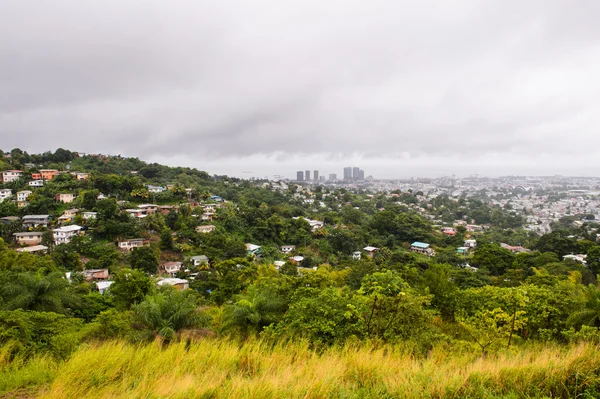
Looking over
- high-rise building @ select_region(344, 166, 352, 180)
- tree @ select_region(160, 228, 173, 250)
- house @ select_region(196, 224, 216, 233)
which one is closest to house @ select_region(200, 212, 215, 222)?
house @ select_region(196, 224, 216, 233)

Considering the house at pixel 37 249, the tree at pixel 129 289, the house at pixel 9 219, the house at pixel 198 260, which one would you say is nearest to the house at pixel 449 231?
the house at pixel 198 260

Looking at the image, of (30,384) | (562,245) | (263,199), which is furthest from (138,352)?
(263,199)

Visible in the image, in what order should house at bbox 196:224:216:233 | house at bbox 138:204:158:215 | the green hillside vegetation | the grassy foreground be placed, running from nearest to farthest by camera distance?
the grassy foreground → the green hillside vegetation → house at bbox 196:224:216:233 → house at bbox 138:204:158:215

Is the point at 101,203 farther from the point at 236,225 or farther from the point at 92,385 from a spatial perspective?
the point at 92,385

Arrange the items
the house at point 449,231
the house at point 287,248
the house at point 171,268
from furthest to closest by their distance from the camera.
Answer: the house at point 449,231 < the house at point 287,248 < the house at point 171,268

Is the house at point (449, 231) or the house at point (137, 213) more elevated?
the house at point (137, 213)

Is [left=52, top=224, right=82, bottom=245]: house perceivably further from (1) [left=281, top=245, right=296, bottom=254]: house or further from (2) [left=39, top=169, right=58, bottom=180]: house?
(2) [left=39, top=169, right=58, bottom=180]: house

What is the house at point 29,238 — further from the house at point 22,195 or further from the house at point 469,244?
the house at point 469,244

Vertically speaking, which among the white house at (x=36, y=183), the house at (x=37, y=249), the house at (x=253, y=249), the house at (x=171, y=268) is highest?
the white house at (x=36, y=183)

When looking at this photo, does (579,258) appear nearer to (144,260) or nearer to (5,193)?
(144,260)
